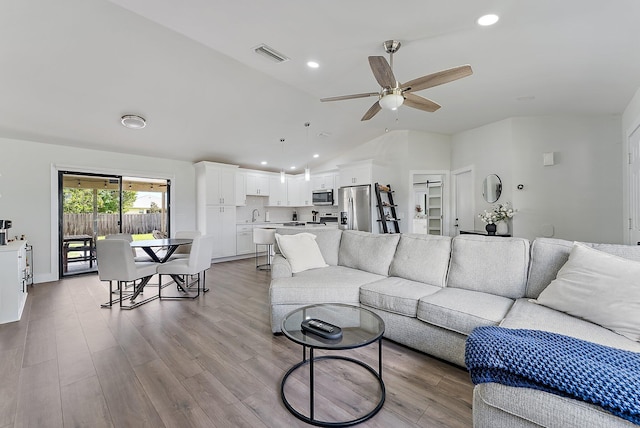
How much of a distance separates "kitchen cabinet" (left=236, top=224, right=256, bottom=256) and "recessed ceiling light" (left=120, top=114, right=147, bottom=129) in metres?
2.99

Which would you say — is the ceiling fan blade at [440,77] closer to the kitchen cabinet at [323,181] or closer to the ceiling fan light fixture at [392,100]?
the ceiling fan light fixture at [392,100]

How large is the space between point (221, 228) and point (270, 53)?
4226mm

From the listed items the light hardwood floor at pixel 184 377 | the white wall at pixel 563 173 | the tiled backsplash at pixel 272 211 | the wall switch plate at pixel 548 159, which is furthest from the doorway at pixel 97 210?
the wall switch plate at pixel 548 159

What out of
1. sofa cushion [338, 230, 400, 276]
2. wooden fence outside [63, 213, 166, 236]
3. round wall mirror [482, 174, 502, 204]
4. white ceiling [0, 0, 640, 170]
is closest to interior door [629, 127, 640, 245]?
white ceiling [0, 0, 640, 170]

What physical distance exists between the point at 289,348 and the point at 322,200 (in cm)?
481

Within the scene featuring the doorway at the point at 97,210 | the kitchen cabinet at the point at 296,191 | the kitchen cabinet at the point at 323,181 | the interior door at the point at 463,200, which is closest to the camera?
the doorway at the point at 97,210

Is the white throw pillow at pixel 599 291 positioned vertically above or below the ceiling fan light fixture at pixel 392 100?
below

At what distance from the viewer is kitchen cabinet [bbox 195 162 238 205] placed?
233 inches

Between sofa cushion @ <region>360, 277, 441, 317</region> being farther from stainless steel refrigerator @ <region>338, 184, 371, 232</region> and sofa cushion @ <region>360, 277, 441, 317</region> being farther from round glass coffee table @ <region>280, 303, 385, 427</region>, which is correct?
stainless steel refrigerator @ <region>338, 184, 371, 232</region>

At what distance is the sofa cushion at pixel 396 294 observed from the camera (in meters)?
2.20

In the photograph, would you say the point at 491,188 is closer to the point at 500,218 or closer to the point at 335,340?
the point at 500,218

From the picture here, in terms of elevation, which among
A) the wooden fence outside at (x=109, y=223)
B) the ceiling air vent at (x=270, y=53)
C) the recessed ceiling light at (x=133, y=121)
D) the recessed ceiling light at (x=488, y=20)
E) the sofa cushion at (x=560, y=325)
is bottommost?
the sofa cushion at (x=560, y=325)

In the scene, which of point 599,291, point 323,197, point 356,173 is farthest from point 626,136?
point 323,197

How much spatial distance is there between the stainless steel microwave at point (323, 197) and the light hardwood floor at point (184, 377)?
4104 millimetres
